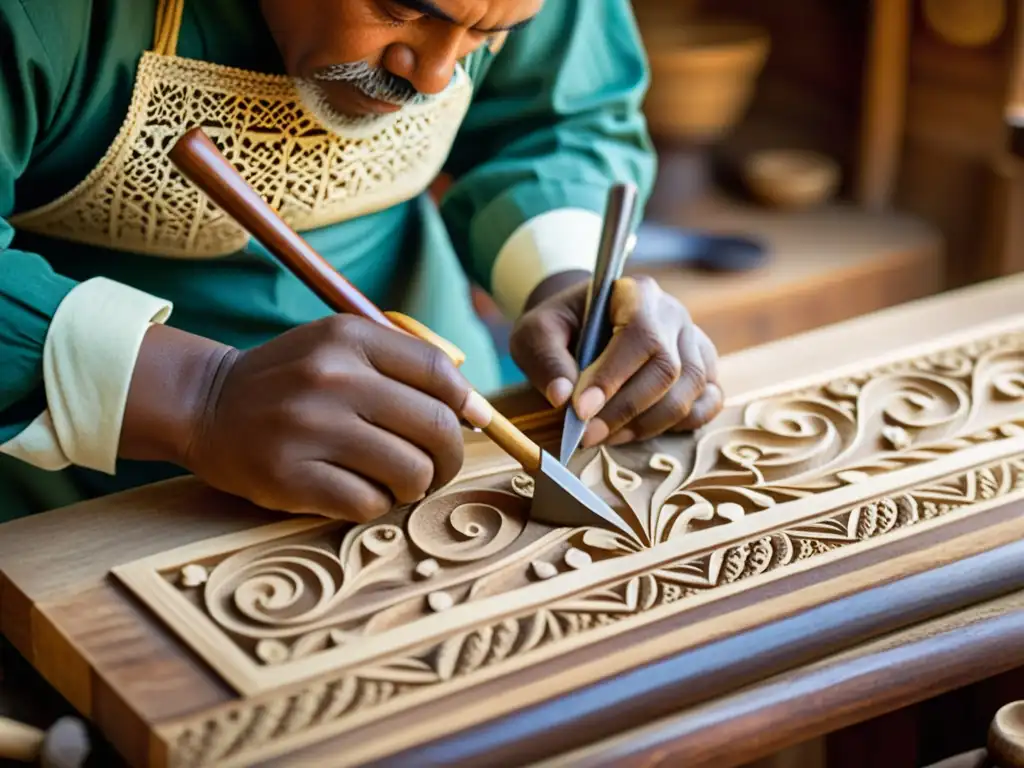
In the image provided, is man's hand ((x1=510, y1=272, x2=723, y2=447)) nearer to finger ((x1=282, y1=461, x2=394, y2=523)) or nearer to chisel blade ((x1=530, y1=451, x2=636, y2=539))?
chisel blade ((x1=530, y1=451, x2=636, y2=539))

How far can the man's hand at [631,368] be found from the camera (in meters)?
1.16

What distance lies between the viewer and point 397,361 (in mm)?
1020

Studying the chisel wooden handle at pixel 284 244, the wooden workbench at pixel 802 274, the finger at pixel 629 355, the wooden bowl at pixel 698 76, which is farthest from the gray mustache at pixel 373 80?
the wooden bowl at pixel 698 76

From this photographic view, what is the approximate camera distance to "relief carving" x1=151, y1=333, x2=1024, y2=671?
933 millimetres

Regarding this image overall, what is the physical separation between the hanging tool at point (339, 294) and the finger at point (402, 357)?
34mm

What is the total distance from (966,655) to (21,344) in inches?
27.3

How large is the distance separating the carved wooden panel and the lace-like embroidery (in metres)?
0.35

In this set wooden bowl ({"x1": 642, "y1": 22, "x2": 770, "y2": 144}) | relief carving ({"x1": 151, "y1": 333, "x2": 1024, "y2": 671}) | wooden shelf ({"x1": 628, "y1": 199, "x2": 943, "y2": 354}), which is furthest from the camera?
wooden bowl ({"x1": 642, "y1": 22, "x2": 770, "y2": 144})

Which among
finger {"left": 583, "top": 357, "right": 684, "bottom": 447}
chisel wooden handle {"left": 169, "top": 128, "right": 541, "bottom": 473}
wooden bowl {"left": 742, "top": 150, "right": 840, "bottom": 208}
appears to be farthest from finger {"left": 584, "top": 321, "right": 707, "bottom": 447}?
wooden bowl {"left": 742, "top": 150, "right": 840, "bottom": 208}

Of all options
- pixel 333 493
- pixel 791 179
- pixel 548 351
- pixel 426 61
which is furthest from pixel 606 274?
pixel 791 179

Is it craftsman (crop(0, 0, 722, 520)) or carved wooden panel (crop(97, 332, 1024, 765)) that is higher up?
craftsman (crop(0, 0, 722, 520))

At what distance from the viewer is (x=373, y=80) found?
3.76 ft

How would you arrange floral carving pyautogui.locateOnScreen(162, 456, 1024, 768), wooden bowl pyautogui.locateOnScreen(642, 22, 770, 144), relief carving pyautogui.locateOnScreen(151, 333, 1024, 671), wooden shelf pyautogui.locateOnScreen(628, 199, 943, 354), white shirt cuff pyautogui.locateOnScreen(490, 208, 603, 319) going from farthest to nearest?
wooden bowl pyautogui.locateOnScreen(642, 22, 770, 144), wooden shelf pyautogui.locateOnScreen(628, 199, 943, 354), white shirt cuff pyautogui.locateOnScreen(490, 208, 603, 319), relief carving pyautogui.locateOnScreen(151, 333, 1024, 671), floral carving pyautogui.locateOnScreen(162, 456, 1024, 768)

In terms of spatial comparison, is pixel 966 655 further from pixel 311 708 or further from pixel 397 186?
pixel 397 186
